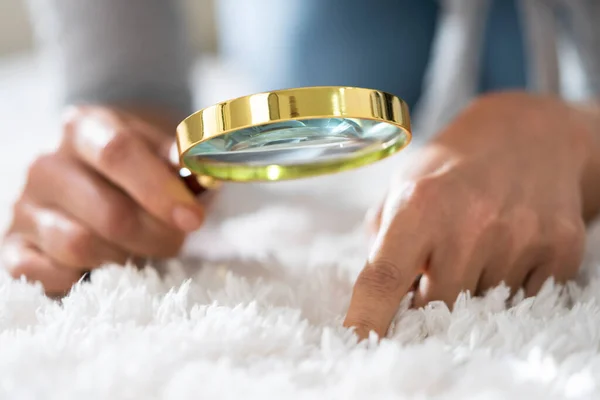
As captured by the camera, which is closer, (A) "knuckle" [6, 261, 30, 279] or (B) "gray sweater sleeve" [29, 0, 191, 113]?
(A) "knuckle" [6, 261, 30, 279]

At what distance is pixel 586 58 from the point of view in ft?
2.40

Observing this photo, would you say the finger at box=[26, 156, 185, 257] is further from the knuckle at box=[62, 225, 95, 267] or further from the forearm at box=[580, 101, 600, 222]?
the forearm at box=[580, 101, 600, 222]

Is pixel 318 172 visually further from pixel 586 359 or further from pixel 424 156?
pixel 586 359

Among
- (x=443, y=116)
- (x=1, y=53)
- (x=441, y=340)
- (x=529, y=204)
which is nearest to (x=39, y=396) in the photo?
(x=441, y=340)

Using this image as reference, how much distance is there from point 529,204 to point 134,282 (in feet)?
0.81

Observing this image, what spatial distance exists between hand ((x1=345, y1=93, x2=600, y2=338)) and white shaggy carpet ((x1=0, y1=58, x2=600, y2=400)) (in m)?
0.02

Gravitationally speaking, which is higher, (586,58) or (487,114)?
(586,58)

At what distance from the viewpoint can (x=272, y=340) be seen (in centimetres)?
32

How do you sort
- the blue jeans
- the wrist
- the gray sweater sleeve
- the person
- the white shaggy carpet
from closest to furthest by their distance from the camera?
1. the white shaggy carpet
2. the person
3. the wrist
4. the gray sweater sleeve
5. the blue jeans

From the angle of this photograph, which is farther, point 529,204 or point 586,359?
point 529,204

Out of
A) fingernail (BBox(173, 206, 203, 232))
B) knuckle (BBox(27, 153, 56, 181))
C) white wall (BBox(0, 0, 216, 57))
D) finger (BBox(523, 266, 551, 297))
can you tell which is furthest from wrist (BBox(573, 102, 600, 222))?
white wall (BBox(0, 0, 216, 57))

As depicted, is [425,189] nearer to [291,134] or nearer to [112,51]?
[291,134]

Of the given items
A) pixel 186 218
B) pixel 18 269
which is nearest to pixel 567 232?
pixel 186 218

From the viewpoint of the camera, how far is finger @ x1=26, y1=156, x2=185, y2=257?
1.48 feet
